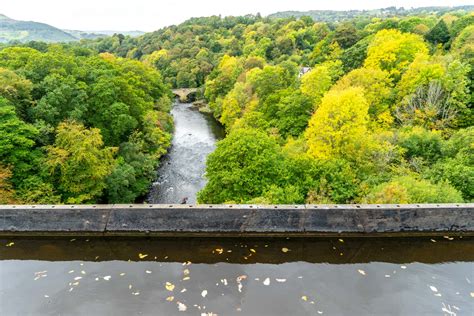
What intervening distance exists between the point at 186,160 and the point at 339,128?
20.3m

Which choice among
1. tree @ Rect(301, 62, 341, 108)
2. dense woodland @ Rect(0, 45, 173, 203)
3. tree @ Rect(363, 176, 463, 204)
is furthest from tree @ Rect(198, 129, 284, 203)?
tree @ Rect(301, 62, 341, 108)

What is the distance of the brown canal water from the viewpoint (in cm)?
556

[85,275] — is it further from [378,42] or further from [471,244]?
[378,42]

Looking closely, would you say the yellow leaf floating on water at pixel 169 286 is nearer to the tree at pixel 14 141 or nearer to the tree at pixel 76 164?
the tree at pixel 76 164

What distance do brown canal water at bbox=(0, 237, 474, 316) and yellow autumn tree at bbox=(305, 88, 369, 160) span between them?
1625 centimetres

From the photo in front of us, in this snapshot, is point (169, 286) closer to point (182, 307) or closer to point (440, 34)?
point (182, 307)

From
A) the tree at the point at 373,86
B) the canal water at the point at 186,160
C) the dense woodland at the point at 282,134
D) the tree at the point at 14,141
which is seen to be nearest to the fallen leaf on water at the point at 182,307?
the dense woodland at the point at 282,134

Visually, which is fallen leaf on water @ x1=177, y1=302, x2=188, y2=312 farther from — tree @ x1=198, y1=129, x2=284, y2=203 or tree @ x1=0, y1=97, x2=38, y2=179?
tree @ x1=0, y1=97, x2=38, y2=179

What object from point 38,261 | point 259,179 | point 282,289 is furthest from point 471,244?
point 259,179

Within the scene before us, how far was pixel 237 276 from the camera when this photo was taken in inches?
246

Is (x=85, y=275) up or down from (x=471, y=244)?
up

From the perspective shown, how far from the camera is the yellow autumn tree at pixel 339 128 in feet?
76.3

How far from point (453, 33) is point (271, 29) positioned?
6479 centimetres

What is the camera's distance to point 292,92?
36.2m
